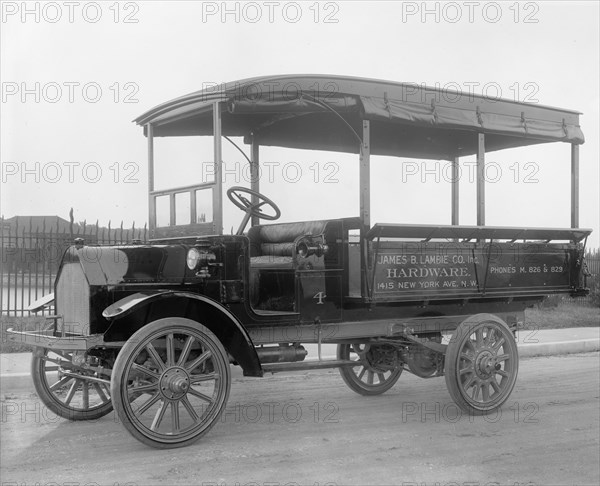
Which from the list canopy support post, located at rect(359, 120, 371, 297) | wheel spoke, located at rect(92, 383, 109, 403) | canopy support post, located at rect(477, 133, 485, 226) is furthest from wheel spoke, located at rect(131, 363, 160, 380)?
canopy support post, located at rect(477, 133, 485, 226)

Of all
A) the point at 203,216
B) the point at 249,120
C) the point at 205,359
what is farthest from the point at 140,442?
the point at 249,120

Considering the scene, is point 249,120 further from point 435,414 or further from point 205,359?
point 435,414

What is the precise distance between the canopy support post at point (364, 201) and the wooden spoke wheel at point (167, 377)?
133cm

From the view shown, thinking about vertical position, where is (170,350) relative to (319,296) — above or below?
below

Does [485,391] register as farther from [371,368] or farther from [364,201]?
[364,201]

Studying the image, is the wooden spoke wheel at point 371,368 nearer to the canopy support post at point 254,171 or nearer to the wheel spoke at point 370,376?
the wheel spoke at point 370,376

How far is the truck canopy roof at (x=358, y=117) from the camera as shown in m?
5.50

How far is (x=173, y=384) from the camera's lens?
4918mm

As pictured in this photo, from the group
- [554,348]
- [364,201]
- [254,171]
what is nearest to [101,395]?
[254,171]

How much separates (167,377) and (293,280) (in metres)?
1.26

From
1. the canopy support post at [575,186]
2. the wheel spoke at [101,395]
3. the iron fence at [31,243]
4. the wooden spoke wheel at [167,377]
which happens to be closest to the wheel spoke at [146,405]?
the wooden spoke wheel at [167,377]

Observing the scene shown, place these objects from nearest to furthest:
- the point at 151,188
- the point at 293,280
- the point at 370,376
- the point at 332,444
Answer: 1. the point at 332,444
2. the point at 293,280
3. the point at 151,188
4. the point at 370,376

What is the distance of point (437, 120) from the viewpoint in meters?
6.11

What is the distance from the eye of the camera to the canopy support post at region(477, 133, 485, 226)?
6648 mm
